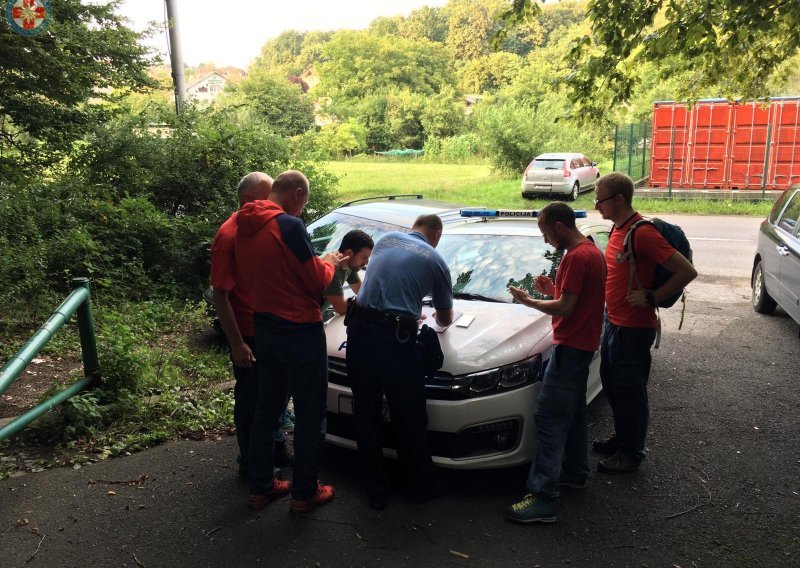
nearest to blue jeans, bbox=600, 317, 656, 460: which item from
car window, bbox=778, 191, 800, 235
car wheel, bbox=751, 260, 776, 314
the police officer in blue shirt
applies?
the police officer in blue shirt

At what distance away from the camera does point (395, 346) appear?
3406mm

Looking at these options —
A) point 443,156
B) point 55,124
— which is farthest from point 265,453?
point 443,156

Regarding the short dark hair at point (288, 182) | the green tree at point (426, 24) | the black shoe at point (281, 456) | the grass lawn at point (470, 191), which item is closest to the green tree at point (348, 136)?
the grass lawn at point (470, 191)

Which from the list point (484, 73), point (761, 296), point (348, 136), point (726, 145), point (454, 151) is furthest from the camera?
point (484, 73)

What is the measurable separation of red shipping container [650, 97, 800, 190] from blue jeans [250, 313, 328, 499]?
59.0 ft

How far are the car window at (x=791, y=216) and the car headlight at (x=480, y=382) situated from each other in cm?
502

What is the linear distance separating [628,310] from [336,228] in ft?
11.4

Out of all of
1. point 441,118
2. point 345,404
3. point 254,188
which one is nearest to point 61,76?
point 254,188

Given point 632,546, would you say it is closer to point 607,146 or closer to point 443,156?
point 607,146

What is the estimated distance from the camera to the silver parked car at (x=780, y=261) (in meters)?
6.77

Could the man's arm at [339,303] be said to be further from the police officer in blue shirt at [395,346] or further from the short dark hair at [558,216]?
the short dark hair at [558,216]

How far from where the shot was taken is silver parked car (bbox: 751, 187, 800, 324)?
677cm

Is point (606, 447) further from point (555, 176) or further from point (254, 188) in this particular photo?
point (555, 176)

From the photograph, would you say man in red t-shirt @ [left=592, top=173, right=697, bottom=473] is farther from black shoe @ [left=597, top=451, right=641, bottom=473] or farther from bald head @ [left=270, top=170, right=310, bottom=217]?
bald head @ [left=270, top=170, right=310, bottom=217]
